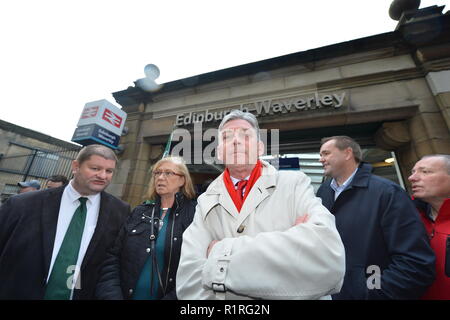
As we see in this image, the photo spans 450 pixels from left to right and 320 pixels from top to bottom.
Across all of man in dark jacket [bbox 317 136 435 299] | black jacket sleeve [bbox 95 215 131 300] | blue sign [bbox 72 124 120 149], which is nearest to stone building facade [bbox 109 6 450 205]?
blue sign [bbox 72 124 120 149]

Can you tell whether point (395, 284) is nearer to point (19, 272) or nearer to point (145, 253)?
point (145, 253)

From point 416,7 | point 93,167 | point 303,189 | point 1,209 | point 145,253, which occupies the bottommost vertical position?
point 145,253

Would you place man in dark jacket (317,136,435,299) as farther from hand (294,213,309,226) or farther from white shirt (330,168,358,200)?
hand (294,213,309,226)

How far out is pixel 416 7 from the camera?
14.7 ft

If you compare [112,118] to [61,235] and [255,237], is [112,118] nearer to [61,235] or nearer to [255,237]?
→ [61,235]

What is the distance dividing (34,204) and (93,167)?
63cm

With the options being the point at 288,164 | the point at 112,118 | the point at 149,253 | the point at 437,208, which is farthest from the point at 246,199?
Answer: the point at 112,118

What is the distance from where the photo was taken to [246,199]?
129 centimetres

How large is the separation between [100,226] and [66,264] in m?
0.40

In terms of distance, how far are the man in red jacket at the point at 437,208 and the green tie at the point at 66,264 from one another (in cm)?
326

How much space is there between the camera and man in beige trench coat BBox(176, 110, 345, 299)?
2.76ft
